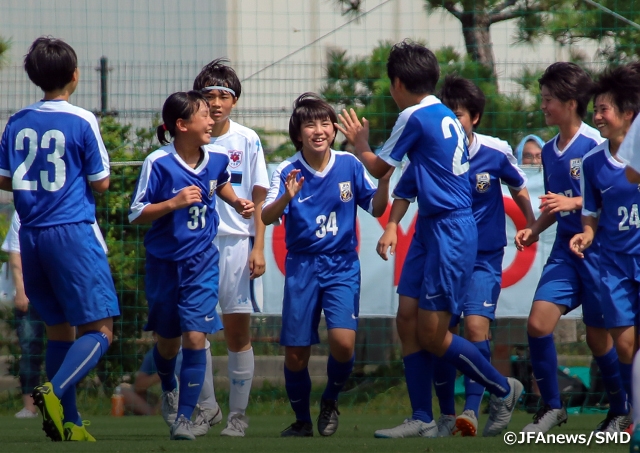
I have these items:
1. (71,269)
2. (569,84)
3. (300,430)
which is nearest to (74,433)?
(71,269)

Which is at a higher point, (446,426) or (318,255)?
(318,255)

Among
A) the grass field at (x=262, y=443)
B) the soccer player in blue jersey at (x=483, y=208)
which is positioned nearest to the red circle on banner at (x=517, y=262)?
the grass field at (x=262, y=443)

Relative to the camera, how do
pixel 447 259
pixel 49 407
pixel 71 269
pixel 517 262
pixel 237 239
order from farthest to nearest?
pixel 517 262 < pixel 237 239 < pixel 447 259 < pixel 71 269 < pixel 49 407

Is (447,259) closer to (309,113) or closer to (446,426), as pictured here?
(446,426)

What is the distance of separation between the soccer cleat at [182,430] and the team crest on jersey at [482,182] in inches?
82.0

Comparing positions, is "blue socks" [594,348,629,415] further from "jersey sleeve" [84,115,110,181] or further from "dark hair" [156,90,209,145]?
"jersey sleeve" [84,115,110,181]

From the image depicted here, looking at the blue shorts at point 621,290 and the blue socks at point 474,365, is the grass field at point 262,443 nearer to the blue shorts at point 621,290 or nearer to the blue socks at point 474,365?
the blue socks at point 474,365

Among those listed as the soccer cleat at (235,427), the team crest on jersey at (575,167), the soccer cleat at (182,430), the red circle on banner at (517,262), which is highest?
the team crest on jersey at (575,167)

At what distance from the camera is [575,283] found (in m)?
5.59

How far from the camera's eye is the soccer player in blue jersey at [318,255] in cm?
569

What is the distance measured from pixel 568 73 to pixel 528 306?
8.71 feet

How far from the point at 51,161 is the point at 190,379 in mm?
1274

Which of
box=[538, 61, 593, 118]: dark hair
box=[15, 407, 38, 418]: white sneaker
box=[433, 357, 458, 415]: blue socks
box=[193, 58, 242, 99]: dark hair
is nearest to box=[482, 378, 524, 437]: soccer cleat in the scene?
box=[433, 357, 458, 415]: blue socks

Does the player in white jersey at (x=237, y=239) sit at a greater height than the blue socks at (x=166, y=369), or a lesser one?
greater
